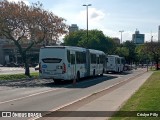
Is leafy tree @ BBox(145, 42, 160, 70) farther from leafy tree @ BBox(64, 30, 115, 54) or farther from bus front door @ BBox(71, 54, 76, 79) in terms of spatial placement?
bus front door @ BBox(71, 54, 76, 79)

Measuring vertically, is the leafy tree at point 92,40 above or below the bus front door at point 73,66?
above

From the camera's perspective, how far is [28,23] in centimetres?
4234

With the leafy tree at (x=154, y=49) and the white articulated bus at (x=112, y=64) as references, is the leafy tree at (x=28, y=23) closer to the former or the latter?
the white articulated bus at (x=112, y=64)

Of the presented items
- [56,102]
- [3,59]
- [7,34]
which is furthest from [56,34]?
[3,59]

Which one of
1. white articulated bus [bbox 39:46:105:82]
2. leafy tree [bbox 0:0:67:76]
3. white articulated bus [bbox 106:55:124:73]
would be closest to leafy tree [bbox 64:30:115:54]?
white articulated bus [bbox 106:55:124:73]

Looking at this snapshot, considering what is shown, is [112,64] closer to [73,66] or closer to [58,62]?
[73,66]

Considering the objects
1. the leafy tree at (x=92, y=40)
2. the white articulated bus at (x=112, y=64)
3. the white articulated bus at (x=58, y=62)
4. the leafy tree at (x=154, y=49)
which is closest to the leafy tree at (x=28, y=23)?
the white articulated bus at (x=58, y=62)

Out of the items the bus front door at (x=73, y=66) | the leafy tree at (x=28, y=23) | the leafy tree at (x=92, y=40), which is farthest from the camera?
the leafy tree at (x=92, y=40)

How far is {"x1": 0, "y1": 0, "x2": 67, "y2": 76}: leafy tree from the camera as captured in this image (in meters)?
41.2

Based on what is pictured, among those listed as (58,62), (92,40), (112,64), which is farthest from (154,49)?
(58,62)

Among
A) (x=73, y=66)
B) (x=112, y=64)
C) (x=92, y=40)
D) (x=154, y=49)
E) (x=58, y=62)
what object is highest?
(x=92, y=40)

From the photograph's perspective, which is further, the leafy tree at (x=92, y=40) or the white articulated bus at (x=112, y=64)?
the leafy tree at (x=92, y=40)

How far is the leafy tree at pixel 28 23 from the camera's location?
135ft

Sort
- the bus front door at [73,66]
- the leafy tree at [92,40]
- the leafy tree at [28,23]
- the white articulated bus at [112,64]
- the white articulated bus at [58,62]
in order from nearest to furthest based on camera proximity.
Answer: the white articulated bus at [58,62]
the bus front door at [73,66]
the leafy tree at [28,23]
the white articulated bus at [112,64]
the leafy tree at [92,40]
